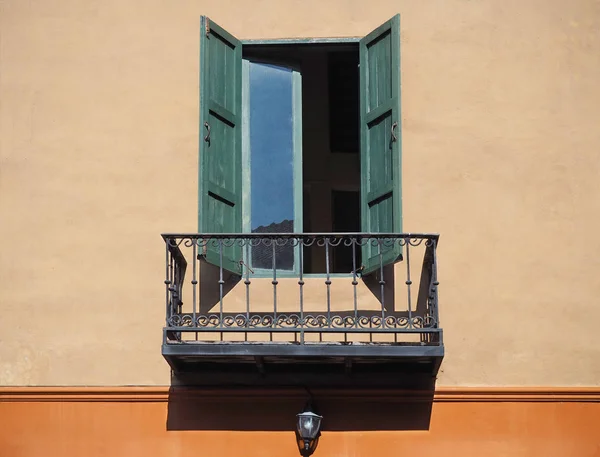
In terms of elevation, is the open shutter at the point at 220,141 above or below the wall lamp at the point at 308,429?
Answer: above

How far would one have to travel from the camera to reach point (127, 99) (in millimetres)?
10273

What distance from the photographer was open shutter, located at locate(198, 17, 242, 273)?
31.7 ft

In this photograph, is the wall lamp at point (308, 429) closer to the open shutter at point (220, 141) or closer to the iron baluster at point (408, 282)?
the iron baluster at point (408, 282)

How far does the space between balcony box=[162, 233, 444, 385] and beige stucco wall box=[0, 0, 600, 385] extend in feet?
0.85

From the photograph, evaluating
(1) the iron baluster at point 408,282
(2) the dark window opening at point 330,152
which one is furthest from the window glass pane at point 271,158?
(2) the dark window opening at point 330,152

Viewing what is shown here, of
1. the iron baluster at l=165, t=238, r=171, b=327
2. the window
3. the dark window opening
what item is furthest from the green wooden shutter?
the dark window opening

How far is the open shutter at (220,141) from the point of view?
31.7ft

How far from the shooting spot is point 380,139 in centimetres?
1000

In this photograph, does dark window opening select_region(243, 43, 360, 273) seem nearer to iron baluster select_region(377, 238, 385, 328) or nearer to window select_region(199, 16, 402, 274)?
window select_region(199, 16, 402, 274)

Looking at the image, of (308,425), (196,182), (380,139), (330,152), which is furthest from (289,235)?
(330,152)

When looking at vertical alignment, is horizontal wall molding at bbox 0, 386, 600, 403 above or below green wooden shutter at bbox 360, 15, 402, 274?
below

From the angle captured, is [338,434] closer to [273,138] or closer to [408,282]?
[408,282]

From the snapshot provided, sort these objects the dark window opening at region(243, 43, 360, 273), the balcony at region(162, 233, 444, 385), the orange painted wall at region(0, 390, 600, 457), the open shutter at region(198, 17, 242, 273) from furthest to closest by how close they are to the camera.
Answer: the dark window opening at region(243, 43, 360, 273) → the open shutter at region(198, 17, 242, 273) → the orange painted wall at region(0, 390, 600, 457) → the balcony at region(162, 233, 444, 385)

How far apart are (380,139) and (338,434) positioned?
226cm
